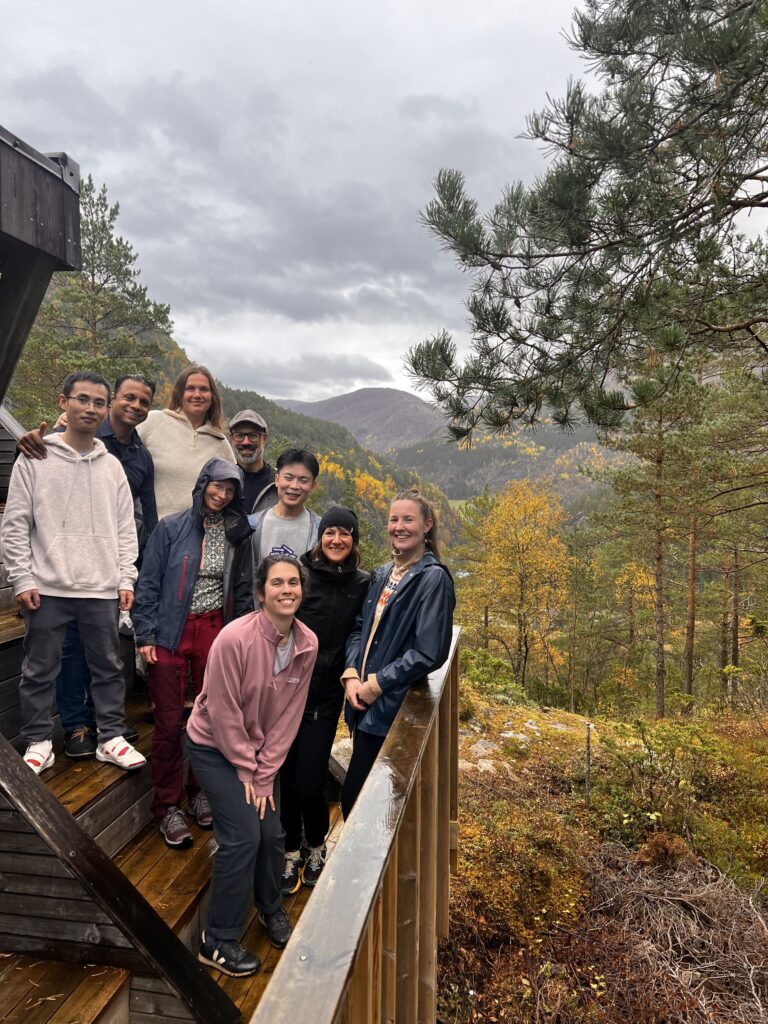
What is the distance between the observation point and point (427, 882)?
2.02m

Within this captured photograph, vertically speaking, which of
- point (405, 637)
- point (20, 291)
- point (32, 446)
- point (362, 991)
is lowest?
point (362, 991)

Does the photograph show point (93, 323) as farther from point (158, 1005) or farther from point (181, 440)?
point (158, 1005)

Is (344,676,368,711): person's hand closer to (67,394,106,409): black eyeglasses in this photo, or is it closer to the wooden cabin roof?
(67,394,106,409): black eyeglasses

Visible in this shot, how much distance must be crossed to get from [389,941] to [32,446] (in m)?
2.28

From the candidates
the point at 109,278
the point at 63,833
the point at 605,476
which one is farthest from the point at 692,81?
the point at 109,278

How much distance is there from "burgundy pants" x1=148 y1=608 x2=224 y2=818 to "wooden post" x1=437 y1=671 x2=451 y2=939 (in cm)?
114

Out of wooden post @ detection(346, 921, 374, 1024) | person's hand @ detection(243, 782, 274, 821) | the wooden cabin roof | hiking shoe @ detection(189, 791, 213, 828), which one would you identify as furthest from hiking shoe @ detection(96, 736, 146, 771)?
the wooden cabin roof

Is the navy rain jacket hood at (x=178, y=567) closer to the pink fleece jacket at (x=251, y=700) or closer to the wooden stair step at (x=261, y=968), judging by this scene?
the pink fleece jacket at (x=251, y=700)

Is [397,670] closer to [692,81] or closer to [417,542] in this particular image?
[417,542]

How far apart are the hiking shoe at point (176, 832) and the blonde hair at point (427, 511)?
5.42 feet

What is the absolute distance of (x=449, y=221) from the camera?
439 cm

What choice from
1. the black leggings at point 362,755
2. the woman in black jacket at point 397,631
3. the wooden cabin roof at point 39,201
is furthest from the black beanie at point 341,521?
the wooden cabin roof at point 39,201

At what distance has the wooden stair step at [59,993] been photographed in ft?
5.46

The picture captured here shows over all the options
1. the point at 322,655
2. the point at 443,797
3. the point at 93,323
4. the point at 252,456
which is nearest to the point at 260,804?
the point at 322,655
